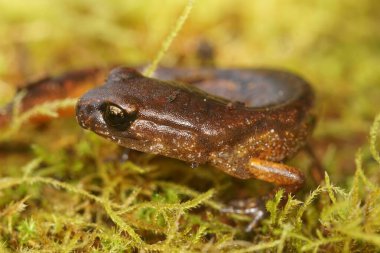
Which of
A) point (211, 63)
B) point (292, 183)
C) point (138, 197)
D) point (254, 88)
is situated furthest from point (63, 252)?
point (211, 63)

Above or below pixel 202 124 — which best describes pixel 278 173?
below

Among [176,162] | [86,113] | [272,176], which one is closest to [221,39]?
[176,162]

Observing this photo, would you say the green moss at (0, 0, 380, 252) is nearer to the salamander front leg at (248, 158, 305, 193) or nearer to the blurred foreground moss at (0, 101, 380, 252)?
the blurred foreground moss at (0, 101, 380, 252)

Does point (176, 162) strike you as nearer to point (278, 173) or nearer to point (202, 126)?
point (202, 126)

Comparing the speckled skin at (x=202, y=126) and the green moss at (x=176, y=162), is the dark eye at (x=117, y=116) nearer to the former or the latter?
the speckled skin at (x=202, y=126)

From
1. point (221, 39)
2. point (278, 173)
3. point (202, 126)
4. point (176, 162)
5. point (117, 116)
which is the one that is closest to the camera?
point (117, 116)

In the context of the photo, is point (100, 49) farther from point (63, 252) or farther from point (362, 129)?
point (63, 252)
